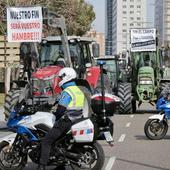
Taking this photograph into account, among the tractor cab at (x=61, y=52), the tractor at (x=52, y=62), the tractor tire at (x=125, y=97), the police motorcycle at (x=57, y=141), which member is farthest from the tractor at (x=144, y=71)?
the police motorcycle at (x=57, y=141)

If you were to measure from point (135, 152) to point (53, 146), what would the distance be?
372 cm

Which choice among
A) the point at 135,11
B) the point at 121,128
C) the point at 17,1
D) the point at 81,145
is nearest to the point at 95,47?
the point at 121,128

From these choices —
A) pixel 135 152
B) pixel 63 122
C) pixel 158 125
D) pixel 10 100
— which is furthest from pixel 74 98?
pixel 10 100

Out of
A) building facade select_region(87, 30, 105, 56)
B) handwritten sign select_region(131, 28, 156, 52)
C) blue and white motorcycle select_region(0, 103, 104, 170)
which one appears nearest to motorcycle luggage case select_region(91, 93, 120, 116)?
blue and white motorcycle select_region(0, 103, 104, 170)

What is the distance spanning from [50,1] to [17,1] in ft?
8.66

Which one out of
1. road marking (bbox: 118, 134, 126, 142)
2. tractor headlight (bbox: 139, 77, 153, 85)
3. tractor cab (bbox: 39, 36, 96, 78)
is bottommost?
road marking (bbox: 118, 134, 126, 142)

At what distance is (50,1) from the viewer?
33.7 meters

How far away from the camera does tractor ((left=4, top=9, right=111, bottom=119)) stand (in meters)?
16.0

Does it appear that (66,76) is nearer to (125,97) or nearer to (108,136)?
(108,136)

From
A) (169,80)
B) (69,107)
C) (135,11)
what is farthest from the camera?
(135,11)

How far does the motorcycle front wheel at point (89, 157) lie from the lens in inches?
376

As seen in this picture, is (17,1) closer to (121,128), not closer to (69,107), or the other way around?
(121,128)

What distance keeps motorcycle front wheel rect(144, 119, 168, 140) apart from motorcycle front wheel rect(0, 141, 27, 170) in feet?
18.7

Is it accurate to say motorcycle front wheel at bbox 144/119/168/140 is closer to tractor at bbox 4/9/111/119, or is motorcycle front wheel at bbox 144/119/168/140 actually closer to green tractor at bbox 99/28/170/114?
tractor at bbox 4/9/111/119
